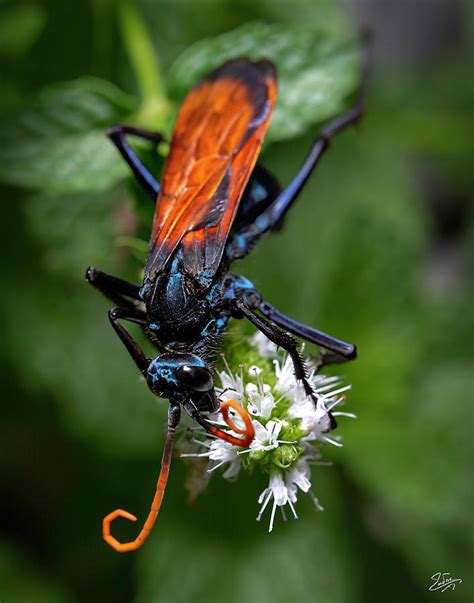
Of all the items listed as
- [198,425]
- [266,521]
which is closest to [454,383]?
[266,521]

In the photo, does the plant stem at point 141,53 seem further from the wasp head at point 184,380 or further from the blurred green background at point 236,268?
the wasp head at point 184,380

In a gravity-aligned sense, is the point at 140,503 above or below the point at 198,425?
below

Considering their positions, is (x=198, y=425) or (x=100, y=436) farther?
(x=100, y=436)

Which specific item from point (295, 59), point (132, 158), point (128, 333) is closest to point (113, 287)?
point (128, 333)

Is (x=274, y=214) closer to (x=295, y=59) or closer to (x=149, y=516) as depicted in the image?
(x=295, y=59)

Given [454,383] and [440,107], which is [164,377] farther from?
[440,107]

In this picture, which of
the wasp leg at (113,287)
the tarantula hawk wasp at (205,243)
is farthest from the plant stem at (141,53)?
the wasp leg at (113,287)
